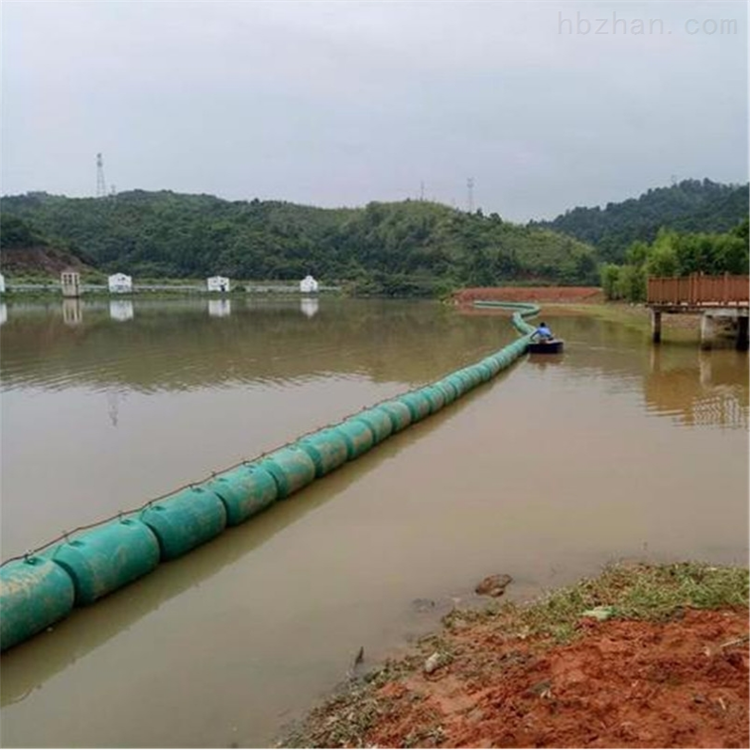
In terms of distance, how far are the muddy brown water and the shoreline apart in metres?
0.58

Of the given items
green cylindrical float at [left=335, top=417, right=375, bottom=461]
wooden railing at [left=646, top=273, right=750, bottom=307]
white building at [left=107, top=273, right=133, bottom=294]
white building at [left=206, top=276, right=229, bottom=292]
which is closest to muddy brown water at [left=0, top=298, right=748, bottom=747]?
green cylindrical float at [left=335, top=417, right=375, bottom=461]

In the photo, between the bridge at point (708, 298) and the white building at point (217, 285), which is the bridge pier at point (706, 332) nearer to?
the bridge at point (708, 298)

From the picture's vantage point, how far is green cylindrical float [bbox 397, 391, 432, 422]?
15.2 meters

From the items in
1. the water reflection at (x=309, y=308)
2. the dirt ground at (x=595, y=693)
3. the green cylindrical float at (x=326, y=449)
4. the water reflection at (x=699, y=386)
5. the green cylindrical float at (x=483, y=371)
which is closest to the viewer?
the dirt ground at (x=595, y=693)

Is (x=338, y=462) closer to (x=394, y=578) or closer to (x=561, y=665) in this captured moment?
(x=394, y=578)

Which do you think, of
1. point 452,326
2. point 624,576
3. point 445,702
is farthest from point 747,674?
point 452,326

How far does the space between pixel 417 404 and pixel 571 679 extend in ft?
36.2

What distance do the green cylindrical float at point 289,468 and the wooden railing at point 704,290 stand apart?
19.5m

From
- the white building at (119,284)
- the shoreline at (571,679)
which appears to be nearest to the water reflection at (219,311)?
the white building at (119,284)

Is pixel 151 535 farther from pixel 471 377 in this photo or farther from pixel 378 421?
pixel 471 377

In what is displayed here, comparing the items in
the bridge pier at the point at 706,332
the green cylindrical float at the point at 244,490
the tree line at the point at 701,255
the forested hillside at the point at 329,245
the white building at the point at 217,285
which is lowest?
the green cylindrical float at the point at 244,490

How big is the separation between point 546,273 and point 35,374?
90618 mm

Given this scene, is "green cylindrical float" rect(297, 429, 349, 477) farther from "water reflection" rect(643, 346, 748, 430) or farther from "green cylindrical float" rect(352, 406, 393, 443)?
"water reflection" rect(643, 346, 748, 430)

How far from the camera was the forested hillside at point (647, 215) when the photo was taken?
98.8 metres
